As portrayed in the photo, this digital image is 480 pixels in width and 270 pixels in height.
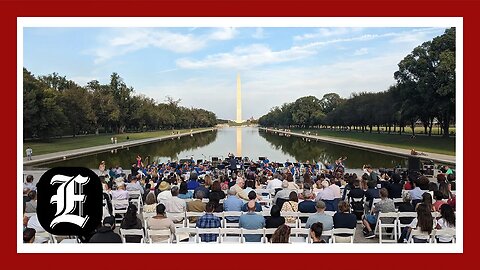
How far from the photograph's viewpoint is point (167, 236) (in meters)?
6.20

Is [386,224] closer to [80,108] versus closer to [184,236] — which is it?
[184,236]

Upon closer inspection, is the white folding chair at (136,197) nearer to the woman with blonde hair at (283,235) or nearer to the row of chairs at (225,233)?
the row of chairs at (225,233)

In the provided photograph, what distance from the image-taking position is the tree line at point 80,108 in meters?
36.2

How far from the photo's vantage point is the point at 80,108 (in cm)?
4634

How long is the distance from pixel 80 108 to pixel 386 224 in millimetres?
44770

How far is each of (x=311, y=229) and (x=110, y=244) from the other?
276 centimetres

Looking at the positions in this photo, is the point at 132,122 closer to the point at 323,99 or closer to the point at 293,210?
the point at 323,99

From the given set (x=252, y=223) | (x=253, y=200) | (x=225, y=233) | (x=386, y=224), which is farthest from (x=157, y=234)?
(x=386, y=224)

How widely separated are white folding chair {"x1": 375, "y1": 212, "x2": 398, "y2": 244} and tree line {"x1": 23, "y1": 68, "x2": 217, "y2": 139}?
83.2 ft

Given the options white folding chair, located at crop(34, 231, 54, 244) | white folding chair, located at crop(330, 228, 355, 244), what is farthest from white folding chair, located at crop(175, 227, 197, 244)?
white folding chair, located at crop(330, 228, 355, 244)

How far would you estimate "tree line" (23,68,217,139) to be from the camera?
36250 millimetres

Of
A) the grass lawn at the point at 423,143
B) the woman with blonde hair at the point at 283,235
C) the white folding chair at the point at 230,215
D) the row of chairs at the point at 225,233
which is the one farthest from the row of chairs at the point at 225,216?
the grass lawn at the point at 423,143

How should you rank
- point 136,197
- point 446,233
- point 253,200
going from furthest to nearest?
point 136,197 → point 253,200 → point 446,233

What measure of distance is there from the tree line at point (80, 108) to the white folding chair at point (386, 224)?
998 inches
